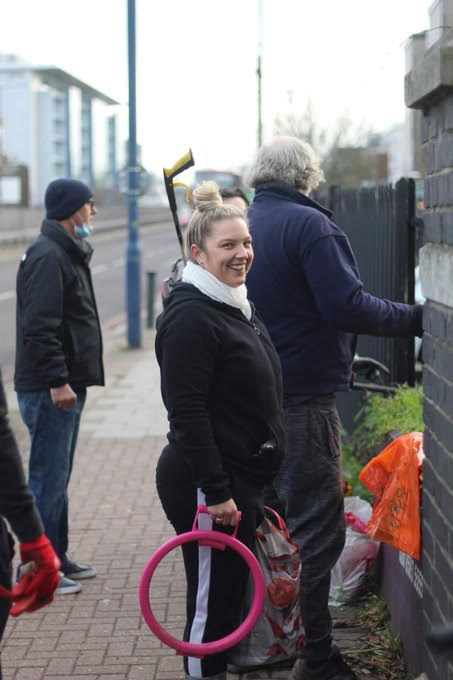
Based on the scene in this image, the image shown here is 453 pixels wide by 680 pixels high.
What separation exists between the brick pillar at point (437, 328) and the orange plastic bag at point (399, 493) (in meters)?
0.17

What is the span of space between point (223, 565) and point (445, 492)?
727 mm

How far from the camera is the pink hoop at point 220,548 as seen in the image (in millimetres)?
3193

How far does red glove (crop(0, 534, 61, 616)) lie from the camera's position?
2.60 m

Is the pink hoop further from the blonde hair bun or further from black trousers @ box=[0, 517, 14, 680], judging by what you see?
the blonde hair bun

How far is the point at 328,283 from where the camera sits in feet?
12.3

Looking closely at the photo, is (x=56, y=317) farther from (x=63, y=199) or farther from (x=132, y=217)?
(x=132, y=217)

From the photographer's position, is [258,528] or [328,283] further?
[328,283]

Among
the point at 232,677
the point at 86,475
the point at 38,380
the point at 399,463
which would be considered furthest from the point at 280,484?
the point at 86,475

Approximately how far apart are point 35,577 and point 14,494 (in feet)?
0.69

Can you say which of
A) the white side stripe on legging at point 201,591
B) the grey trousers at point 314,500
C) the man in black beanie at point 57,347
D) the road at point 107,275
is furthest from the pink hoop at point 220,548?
the road at point 107,275

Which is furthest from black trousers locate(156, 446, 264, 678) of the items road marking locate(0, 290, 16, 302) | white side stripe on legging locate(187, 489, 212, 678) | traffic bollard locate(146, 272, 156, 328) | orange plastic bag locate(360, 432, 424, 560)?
road marking locate(0, 290, 16, 302)

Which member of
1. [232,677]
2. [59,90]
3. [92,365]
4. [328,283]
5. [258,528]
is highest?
[59,90]

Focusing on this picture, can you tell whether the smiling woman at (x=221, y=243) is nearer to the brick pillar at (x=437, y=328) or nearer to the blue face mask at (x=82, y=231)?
the brick pillar at (x=437, y=328)

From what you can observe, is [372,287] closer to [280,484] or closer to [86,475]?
[86,475]
